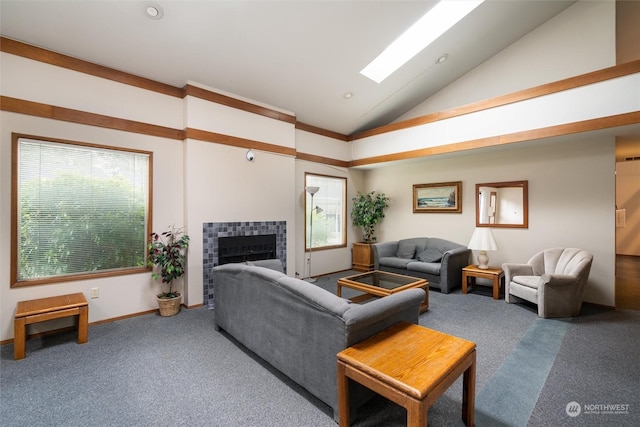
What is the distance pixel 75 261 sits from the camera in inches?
124

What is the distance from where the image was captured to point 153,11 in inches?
109

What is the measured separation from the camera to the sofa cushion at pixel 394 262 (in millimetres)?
5037

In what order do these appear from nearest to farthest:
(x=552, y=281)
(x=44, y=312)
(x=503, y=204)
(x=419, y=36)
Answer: (x=44, y=312), (x=552, y=281), (x=419, y=36), (x=503, y=204)

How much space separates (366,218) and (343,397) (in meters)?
4.54

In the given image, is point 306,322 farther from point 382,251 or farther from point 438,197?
point 438,197

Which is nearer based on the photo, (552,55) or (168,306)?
(168,306)

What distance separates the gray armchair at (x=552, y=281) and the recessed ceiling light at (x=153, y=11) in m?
5.17

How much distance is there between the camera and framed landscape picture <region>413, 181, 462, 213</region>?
5203 millimetres

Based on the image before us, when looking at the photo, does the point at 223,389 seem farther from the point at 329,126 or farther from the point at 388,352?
the point at 329,126

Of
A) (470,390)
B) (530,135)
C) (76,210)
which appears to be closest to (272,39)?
(76,210)

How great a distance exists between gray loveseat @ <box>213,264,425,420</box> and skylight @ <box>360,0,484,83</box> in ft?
11.4

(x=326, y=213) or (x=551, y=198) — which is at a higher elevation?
(x=551, y=198)

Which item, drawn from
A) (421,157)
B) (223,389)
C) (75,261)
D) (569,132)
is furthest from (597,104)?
(75,261)

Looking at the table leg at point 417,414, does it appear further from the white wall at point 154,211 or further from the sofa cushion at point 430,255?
the sofa cushion at point 430,255
